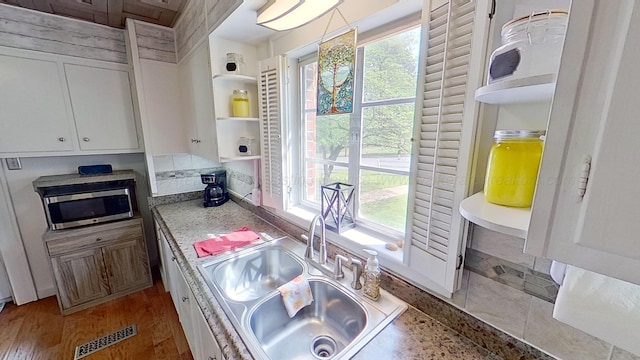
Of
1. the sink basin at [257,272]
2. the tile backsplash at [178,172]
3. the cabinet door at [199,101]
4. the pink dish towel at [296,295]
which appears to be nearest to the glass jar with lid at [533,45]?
the pink dish towel at [296,295]

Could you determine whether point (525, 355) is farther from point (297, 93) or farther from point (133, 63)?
point (133, 63)

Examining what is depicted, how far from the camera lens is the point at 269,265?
4.63 feet

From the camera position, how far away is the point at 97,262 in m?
2.01

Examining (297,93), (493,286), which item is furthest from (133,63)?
(493,286)

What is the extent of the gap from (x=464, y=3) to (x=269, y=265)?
1.41 metres

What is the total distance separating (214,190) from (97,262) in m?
1.08

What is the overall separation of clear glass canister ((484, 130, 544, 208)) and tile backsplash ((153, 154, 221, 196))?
2224 millimetres

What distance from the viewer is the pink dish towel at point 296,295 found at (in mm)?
1017

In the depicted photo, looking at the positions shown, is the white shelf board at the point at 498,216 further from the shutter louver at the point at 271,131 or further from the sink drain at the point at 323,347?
the shutter louver at the point at 271,131

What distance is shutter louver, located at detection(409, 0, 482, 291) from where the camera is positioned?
0.66 metres

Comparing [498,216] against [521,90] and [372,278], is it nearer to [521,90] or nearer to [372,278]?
[521,90]

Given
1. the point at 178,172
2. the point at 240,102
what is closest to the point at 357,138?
the point at 240,102

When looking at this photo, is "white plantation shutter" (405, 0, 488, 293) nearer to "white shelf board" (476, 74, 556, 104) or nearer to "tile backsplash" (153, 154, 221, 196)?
"white shelf board" (476, 74, 556, 104)

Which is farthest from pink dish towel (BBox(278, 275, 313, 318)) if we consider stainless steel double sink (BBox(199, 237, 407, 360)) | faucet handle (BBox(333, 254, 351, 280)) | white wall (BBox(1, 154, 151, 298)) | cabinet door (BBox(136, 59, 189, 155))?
white wall (BBox(1, 154, 151, 298))
